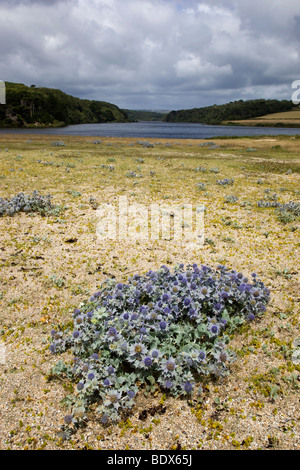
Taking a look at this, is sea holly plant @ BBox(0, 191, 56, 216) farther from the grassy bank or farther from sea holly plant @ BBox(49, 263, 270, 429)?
sea holly plant @ BBox(49, 263, 270, 429)

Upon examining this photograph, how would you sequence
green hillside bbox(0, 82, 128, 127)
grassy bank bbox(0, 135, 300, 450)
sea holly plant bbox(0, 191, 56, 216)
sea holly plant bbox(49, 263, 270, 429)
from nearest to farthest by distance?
grassy bank bbox(0, 135, 300, 450) < sea holly plant bbox(49, 263, 270, 429) < sea holly plant bbox(0, 191, 56, 216) < green hillside bbox(0, 82, 128, 127)

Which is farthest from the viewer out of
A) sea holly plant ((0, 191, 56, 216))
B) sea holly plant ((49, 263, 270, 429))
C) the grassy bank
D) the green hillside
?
the green hillside

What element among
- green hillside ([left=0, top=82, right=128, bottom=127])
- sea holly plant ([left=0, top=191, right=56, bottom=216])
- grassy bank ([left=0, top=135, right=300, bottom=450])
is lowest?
grassy bank ([left=0, top=135, right=300, bottom=450])

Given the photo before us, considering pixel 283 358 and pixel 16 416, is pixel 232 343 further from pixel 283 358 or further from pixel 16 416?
pixel 16 416

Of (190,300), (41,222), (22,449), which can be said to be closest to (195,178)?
(41,222)

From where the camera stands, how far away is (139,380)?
476 cm

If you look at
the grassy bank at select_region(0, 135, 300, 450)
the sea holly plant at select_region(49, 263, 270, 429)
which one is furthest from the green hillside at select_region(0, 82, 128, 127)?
the sea holly plant at select_region(49, 263, 270, 429)

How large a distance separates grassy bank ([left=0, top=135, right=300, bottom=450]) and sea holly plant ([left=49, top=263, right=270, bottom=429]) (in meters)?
0.26

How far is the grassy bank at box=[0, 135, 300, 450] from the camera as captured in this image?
156 inches

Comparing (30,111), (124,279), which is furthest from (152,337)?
(30,111)

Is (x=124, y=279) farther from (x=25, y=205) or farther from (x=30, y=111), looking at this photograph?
(x=30, y=111)

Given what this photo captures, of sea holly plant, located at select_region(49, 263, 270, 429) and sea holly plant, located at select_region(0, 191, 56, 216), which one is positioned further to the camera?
sea holly plant, located at select_region(0, 191, 56, 216)
